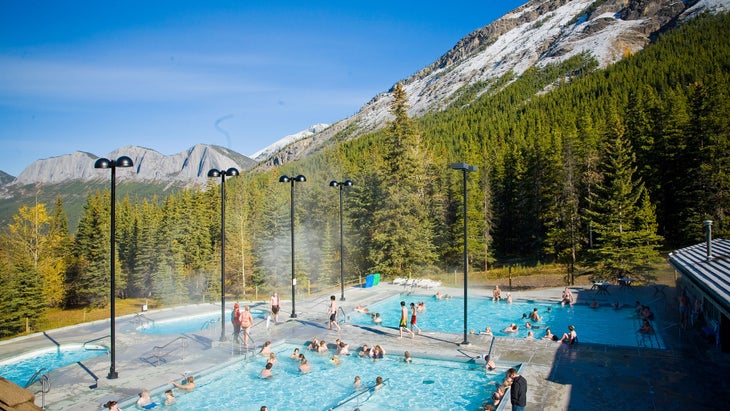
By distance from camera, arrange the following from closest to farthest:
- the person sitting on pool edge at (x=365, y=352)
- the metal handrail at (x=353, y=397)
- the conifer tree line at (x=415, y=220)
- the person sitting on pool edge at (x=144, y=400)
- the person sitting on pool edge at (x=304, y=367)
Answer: the person sitting on pool edge at (x=144, y=400)
the metal handrail at (x=353, y=397)
the person sitting on pool edge at (x=304, y=367)
the person sitting on pool edge at (x=365, y=352)
the conifer tree line at (x=415, y=220)

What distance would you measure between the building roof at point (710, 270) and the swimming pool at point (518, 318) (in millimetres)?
3372

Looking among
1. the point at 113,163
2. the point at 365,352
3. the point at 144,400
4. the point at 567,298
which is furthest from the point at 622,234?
the point at 113,163

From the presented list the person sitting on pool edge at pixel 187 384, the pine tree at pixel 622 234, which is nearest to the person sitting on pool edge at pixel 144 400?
the person sitting on pool edge at pixel 187 384

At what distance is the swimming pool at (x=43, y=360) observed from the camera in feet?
47.0

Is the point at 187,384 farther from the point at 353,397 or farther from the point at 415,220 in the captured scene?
the point at 415,220

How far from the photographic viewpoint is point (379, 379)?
12609mm

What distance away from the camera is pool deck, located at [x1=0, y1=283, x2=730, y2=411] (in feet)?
35.0

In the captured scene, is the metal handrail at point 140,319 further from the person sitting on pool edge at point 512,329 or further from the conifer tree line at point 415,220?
the conifer tree line at point 415,220

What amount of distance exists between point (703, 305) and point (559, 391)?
8.58m

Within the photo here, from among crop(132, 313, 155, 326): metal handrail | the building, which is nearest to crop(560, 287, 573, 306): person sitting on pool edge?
the building

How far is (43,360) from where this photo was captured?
51.4 ft

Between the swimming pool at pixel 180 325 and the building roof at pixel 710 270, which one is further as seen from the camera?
the swimming pool at pixel 180 325

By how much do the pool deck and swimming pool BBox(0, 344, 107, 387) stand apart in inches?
14.1

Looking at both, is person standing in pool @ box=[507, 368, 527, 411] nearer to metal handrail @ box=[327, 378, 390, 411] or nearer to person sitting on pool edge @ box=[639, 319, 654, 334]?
metal handrail @ box=[327, 378, 390, 411]
